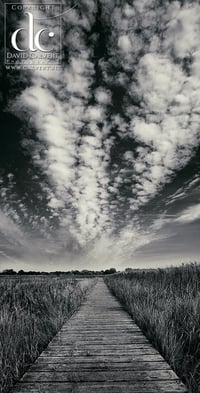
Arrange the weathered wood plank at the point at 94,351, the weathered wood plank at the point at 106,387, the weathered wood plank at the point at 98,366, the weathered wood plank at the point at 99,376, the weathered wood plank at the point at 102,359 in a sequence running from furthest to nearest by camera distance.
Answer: the weathered wood plank at the point at 94,351
the weathered wood plank at the point at 102,359
the weathered wood plank at the point at 98,366
the weathered wood plank at the point at 99,376
the weathered wood plank at the point at 106,387

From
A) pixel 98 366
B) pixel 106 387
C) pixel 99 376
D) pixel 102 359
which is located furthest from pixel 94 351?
pixel 106 387

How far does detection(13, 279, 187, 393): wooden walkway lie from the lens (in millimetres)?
2273

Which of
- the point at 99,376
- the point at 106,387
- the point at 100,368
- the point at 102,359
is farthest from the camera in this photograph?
the point at 102,359

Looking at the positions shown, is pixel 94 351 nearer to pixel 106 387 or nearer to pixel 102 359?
pixel 102 359

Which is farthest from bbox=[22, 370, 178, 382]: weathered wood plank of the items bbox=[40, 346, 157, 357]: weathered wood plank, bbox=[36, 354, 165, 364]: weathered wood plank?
bbox=[40, 346, 157, 357]: weathered wood plank

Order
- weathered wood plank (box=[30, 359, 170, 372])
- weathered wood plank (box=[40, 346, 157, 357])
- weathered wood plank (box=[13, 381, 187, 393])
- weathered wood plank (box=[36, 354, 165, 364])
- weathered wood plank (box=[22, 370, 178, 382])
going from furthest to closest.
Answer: weathered wood plank (box=[40, 346, 157, 357]) < weathered wood plank (box=[36, 354, 165, 364]) < weathered wood plank (box=[30, 359, 170, 372]) < weathered wood plank (box=[22, 370, 178, 382]) < weathered wood plank (box=[13, 381, 187, 393])

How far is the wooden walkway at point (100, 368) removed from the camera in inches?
89.5

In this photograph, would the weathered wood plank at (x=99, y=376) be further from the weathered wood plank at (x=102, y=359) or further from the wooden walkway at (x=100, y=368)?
the weathered wood plank at (x=102, y=359)

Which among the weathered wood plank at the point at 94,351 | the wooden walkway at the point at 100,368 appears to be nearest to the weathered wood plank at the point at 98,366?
the wooden walkway at the point at 100,368

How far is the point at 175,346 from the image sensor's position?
10.3 feet

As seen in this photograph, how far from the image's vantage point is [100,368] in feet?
9.05

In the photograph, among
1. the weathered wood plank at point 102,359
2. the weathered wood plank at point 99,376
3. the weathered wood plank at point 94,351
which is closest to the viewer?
the weathered wood plank at point 99,376

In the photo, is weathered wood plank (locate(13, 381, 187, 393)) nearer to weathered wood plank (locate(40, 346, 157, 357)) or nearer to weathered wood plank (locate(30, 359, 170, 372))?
weathered wood plank (locate(30, 359, 170, 372))

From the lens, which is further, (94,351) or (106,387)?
(94,351)
